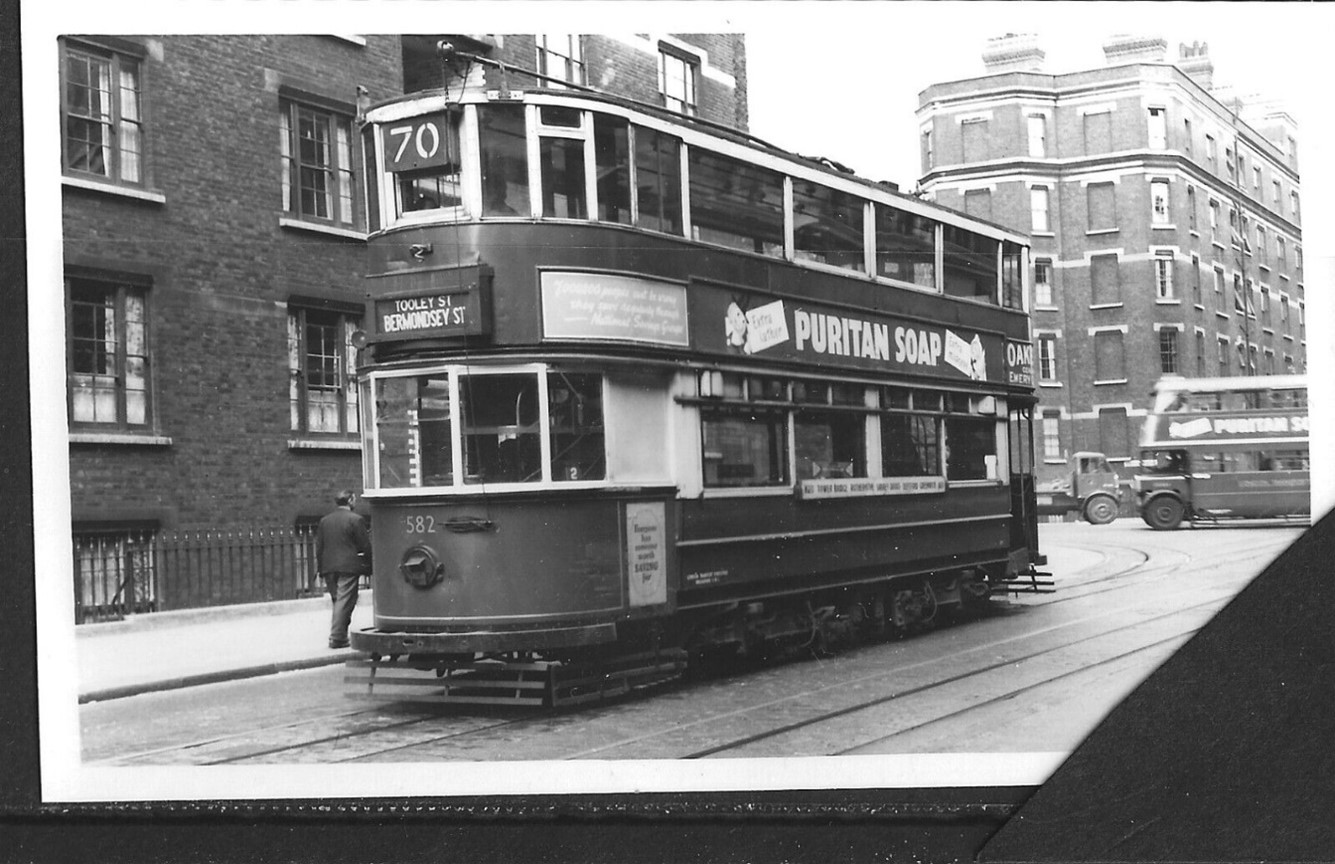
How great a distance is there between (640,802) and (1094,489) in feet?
10.1

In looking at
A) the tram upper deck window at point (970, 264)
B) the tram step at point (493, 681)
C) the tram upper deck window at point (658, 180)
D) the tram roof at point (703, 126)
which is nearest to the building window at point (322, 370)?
the tram roof at point (703, 126)

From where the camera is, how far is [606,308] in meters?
6.68

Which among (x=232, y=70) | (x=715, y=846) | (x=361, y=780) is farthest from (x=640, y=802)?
(x=232, y=70)

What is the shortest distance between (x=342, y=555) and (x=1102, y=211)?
15.0 feet

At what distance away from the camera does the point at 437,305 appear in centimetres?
660

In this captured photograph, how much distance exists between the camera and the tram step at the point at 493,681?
21.6 feet

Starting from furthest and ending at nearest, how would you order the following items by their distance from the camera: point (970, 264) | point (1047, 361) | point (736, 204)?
point (1047, 361) → point (970, 264) → point (736, 204)

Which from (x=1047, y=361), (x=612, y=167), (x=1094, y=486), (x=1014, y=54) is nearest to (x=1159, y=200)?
(x=1047, y=361)

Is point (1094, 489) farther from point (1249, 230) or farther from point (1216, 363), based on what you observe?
point (1249, 230)

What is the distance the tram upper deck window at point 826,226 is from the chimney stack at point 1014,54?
1001 mm

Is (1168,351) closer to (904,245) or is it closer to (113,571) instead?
(904,245)

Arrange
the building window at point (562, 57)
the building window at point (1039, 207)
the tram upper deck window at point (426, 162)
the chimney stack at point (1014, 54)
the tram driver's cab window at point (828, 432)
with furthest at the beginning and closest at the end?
the building window at point (1039, 207), the tram driver's cab window at point (828, 432), the chimney stack at point (1014, 54), the building window at point (562, 57), the tram upper deck window at point (426, 162)

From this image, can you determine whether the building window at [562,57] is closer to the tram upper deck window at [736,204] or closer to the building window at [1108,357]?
the tram upper deck window at [736,204]

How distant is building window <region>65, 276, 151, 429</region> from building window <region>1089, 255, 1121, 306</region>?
5145 mm
